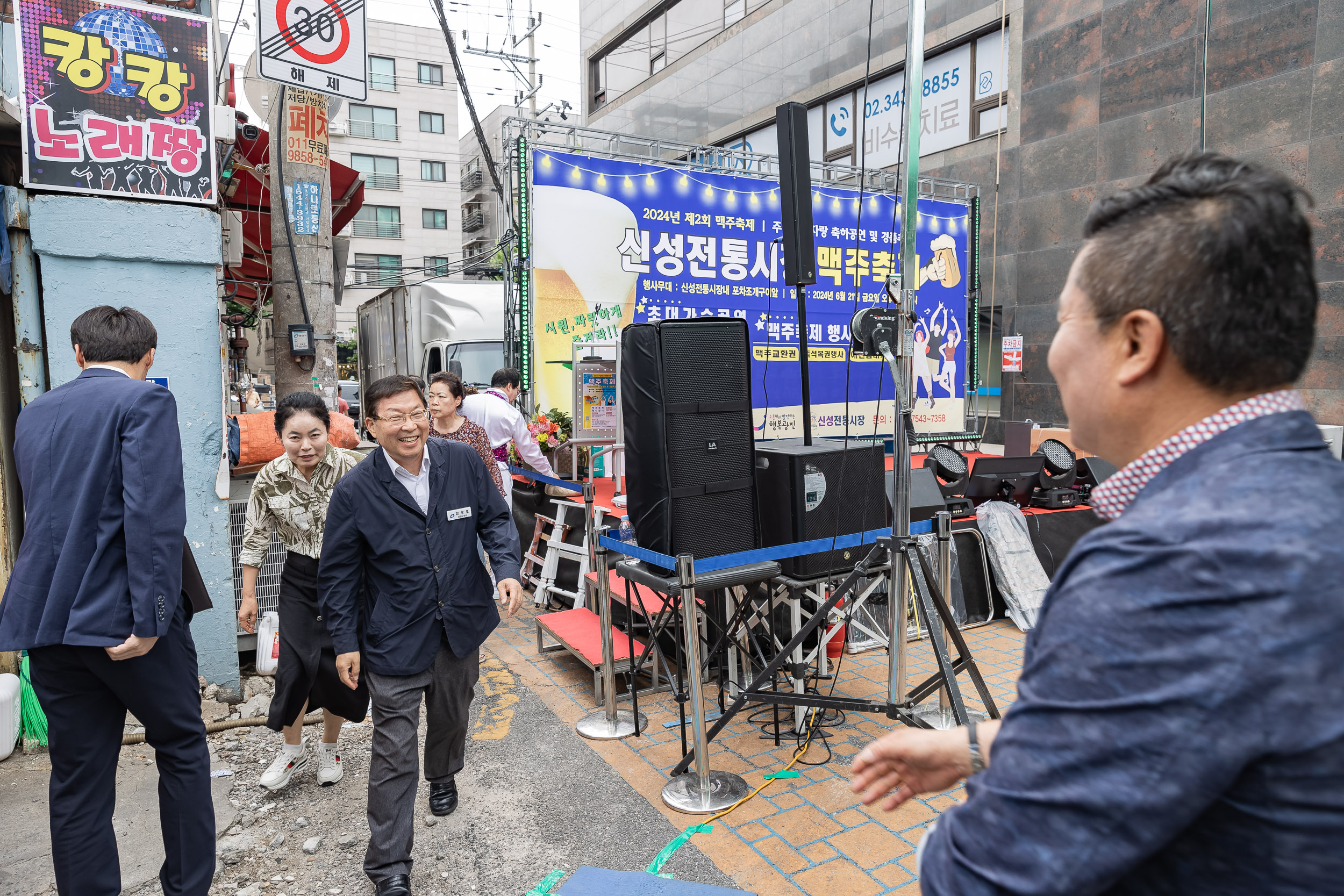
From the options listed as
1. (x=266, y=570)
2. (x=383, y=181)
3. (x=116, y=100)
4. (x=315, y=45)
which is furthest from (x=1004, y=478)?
(x=383, y=181)

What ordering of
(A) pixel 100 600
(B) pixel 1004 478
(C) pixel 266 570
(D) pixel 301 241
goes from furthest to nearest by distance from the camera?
(B) pixel 1004 478
(D) pixel 301 241
(C) pixel 266 570
(A) pixel 100 600

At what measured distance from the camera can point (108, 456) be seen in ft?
8.24

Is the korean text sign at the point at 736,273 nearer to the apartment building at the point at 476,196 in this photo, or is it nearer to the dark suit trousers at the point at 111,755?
the dark suit trousers at the point at 111,755

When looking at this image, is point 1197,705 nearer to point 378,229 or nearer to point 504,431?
point 504,431

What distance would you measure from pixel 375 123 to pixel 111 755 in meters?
39.2

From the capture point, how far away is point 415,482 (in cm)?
318

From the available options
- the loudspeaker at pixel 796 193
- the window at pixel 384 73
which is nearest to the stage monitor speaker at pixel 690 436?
the loudspeaker at pixel 796 193

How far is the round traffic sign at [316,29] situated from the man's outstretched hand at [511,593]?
4175 mm

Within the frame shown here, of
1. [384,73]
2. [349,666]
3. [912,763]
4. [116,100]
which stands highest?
[384,73]

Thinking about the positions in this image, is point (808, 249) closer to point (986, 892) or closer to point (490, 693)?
point (490, 693)

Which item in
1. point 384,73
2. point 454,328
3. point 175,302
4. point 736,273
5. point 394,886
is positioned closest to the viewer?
point 394,886

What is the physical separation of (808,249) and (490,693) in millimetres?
3177

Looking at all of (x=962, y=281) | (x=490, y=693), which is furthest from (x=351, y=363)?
(x=490, y=693)

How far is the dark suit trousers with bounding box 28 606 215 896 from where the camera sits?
2.51 metres
